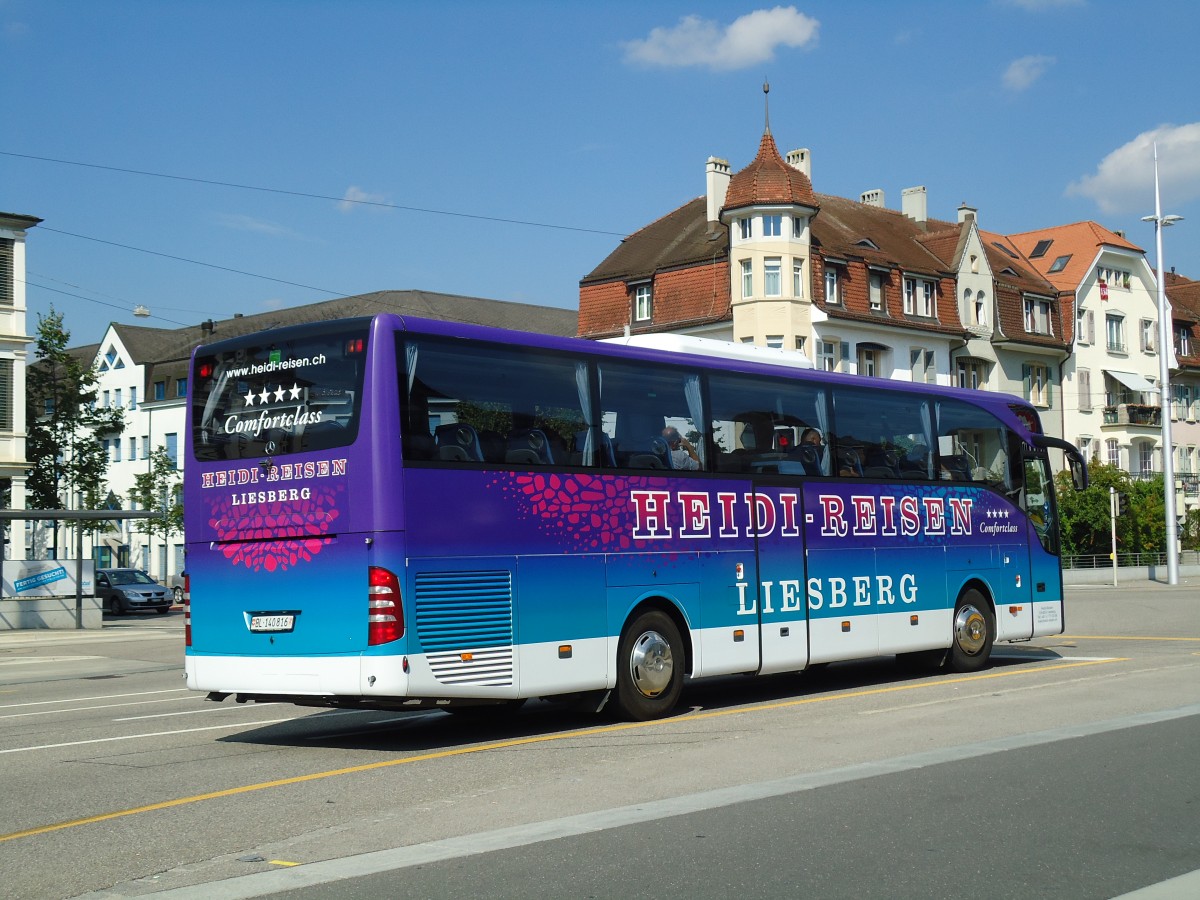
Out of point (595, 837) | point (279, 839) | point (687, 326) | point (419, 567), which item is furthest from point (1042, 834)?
point (687, 326)

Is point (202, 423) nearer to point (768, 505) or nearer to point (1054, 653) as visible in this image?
point (768, 505)

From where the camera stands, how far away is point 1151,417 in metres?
71.3

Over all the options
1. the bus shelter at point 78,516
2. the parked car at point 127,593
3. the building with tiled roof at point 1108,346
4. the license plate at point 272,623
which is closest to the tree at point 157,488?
the parked car at point 127,593

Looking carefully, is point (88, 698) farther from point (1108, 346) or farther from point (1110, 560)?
point (1108, 346)

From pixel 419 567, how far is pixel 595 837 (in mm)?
4269

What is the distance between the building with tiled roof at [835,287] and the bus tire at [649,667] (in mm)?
38855

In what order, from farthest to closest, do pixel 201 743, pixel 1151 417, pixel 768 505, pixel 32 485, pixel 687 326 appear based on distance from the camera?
pixel 1151 417
pixel 687 326
pixel 32 485
pixel 768 505
pixel 201 743

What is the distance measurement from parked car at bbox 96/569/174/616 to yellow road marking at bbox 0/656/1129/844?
37.3 meters

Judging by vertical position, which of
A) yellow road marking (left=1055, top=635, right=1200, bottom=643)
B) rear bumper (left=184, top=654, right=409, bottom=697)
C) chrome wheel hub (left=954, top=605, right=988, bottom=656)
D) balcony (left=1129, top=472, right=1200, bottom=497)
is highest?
balcony (left=1129, top=472, right=1200, bottom=497)

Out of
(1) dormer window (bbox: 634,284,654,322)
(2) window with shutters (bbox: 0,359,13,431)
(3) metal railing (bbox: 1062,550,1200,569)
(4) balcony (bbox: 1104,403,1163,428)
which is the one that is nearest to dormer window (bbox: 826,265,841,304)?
(1) dormer window (bbox: 634,284,654,322)

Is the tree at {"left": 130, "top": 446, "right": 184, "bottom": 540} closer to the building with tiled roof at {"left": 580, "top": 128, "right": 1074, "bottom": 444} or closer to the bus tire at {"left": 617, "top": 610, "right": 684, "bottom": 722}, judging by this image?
Result: the building with tiled roof at {"left": 580, "top": 128, "right": 1074, "bottom": 444}

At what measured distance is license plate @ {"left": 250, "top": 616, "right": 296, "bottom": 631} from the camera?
11.6 meters

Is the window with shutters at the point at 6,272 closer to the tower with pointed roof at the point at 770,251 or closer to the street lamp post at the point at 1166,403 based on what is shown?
the tower with pointed roof at the point at 770,251

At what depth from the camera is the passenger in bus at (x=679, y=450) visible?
45.5 ft
